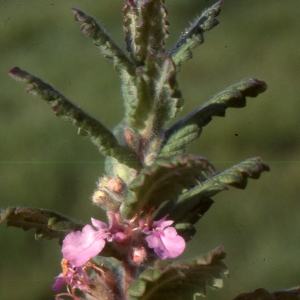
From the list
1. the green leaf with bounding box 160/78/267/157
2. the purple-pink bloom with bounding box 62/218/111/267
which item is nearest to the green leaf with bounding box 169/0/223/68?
the green leaf with bounding box 160/78/267/157

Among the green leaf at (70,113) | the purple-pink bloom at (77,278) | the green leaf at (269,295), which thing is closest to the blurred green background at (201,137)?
the green leaf at (269,295)

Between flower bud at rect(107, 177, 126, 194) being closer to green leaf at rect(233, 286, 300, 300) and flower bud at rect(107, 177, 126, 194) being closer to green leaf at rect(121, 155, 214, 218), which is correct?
green leaf at rect(121, 155, 214, 218)

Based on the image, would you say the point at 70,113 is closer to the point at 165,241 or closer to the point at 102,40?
the point at 102,40

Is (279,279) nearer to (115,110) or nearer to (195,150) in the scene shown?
(195,150)

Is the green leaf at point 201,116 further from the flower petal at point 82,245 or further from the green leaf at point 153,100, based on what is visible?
the flower petal at point 82,245

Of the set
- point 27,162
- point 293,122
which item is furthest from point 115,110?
point 293,122
